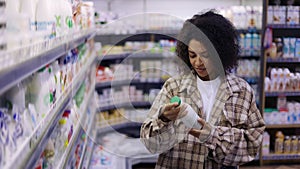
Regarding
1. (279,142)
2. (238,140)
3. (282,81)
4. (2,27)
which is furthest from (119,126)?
(279,142)

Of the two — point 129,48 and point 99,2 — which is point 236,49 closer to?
point 129,48

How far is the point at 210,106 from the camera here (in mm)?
1607

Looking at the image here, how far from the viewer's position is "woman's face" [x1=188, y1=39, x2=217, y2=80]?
4.85ft

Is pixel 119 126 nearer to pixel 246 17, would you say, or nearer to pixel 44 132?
pixel 44 132

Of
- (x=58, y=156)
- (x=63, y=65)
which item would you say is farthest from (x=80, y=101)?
(x=58, y=156)

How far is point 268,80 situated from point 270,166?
1.03m

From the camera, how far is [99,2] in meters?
5.41

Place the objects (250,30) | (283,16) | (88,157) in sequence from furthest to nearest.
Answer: (250,30) < (283,16) < (88,157)

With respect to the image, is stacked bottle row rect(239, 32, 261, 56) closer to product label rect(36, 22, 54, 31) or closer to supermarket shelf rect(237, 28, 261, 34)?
supermarket shelf rect(237, 28, 261, 34)

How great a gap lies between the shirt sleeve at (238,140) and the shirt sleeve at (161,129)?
0.15 meters

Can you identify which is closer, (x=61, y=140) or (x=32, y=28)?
(x=32, y=28)

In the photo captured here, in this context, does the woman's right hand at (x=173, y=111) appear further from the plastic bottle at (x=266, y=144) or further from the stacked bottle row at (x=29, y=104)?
the plastic bottle at (x=266, y=144)

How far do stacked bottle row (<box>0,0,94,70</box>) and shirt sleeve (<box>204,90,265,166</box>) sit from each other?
0.77 m

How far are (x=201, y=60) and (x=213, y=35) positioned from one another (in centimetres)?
16
